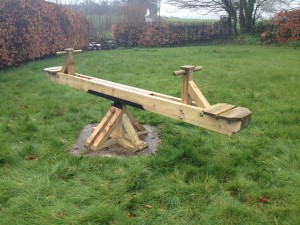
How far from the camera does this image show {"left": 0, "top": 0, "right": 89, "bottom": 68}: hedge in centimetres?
949

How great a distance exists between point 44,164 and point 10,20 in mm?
7713

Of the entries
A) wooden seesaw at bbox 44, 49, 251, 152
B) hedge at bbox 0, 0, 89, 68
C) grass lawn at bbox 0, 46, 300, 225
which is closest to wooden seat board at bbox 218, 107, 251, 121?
wooden seesaw at bbox 44, 49, 251, 152

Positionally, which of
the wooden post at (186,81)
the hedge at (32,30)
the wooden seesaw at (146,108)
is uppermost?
the hedge at (32,30)

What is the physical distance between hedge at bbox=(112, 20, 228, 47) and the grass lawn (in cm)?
1285

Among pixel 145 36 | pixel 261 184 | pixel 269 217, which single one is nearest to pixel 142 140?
pixel 261 184

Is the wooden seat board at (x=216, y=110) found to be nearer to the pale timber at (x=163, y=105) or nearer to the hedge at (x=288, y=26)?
the pale timber at (x=163, y=105)

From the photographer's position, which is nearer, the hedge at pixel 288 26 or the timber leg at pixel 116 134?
the timber leg at pixel 116 134

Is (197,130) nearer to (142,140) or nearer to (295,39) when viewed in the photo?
(142,140)

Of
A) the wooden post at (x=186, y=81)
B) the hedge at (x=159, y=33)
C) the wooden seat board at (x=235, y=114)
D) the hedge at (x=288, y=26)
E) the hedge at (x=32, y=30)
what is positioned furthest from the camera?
the hedge at (x=159, y=33)

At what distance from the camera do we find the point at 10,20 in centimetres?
968

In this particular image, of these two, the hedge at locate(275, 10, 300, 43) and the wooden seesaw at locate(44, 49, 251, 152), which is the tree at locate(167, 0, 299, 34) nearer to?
the hedge at locate(275, 10, 300, 43)

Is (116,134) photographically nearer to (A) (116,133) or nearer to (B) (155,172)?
(A) (116,133)

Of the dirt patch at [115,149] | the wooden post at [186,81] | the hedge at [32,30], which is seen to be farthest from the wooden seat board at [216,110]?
the hedge at [32,30]

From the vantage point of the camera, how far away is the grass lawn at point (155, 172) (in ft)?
9.07
